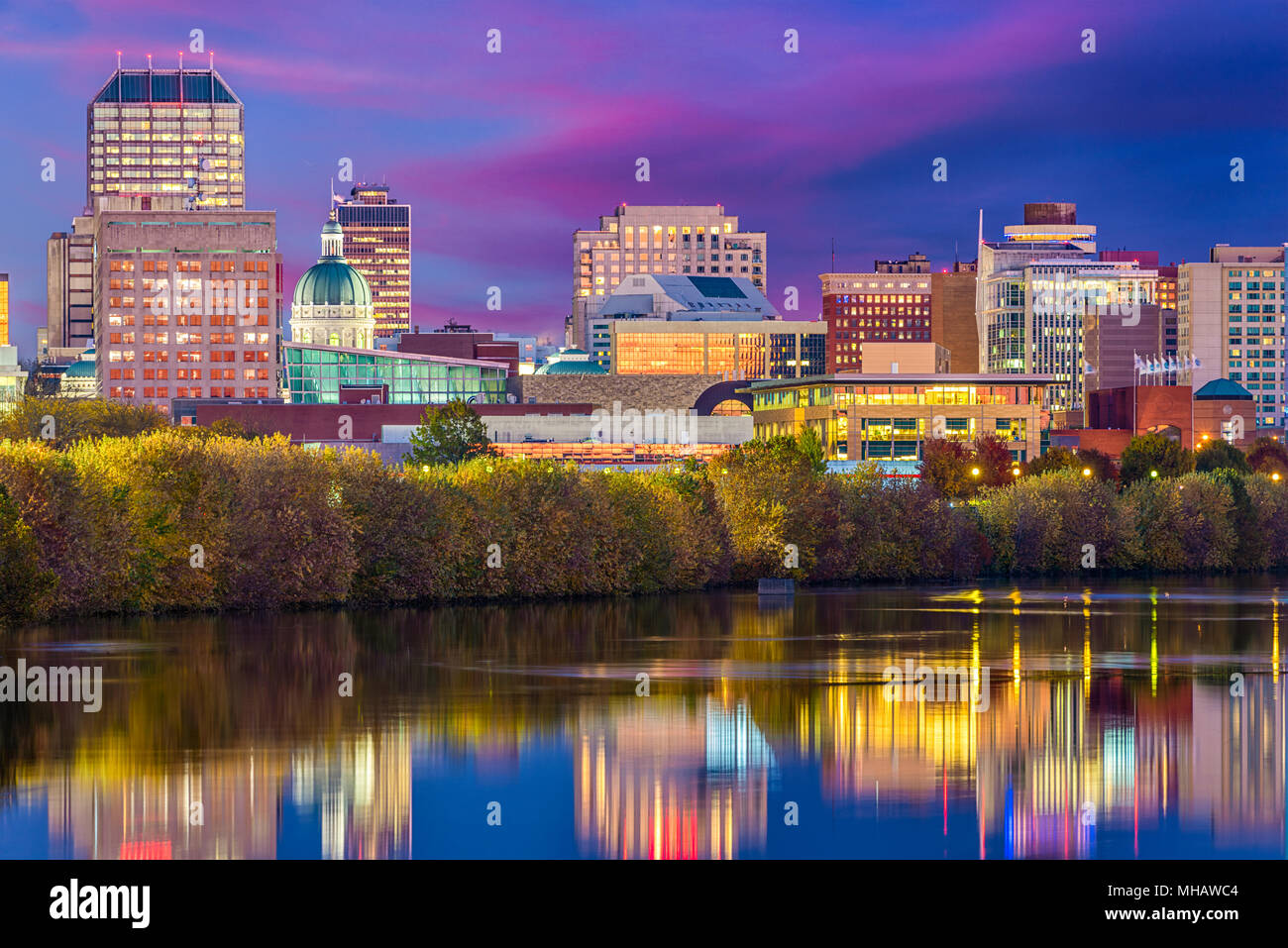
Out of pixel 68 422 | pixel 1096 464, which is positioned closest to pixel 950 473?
pixel 1096 464

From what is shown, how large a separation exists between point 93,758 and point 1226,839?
24067 millimetres

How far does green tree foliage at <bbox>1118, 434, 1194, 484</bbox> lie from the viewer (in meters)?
163

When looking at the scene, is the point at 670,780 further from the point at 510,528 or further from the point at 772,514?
the point at 772,514

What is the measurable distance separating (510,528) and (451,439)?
5332cm

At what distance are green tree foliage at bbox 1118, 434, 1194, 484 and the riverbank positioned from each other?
31264mm

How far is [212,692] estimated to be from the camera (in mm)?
53375

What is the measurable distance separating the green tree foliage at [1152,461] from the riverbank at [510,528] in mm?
31264

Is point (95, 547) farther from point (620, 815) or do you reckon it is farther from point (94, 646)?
point (620, 815)

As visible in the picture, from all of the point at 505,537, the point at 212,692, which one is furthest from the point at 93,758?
the point at 505,537

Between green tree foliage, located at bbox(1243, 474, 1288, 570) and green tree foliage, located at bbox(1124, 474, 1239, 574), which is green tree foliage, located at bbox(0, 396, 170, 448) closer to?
green tree foliage, located at bbox(1124, 474, 1239, 574)

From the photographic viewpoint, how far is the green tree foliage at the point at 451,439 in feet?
473

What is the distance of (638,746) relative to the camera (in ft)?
147

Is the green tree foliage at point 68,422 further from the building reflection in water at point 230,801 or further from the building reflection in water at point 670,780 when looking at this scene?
the building reflection in water at point 230,801

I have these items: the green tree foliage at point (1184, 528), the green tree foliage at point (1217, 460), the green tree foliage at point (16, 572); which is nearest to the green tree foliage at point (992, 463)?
the green tree foliage at point (1217, 460)
